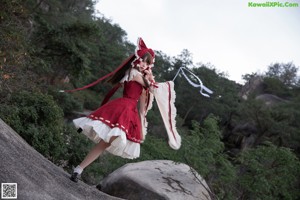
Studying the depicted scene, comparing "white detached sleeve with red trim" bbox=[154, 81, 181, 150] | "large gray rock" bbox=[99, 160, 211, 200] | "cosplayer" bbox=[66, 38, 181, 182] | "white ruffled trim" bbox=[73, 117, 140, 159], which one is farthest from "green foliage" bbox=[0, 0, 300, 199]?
"white ruffled trim" bbox=[73, 117, 140, 159]

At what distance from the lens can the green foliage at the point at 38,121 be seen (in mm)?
6414

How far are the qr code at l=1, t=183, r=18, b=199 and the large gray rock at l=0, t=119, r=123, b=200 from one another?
5 cm

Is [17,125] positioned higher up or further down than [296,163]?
higher up

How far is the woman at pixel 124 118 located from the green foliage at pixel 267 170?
4.14 m

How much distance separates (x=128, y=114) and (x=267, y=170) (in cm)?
487

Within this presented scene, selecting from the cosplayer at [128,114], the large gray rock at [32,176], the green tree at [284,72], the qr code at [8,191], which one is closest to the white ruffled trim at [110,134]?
the cosplayer at [128,114]

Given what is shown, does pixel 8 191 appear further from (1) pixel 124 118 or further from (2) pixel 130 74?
(2) pixel 130 74

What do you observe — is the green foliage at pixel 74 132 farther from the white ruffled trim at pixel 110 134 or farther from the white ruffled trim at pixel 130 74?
the white ruffled trim at pixel 110 134

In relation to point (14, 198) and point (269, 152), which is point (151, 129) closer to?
point (269, 152)

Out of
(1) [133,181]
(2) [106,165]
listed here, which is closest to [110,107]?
(1) [133,181]

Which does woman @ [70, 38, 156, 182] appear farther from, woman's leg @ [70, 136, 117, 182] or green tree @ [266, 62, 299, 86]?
green tree @ [266, 62, 299, 86]

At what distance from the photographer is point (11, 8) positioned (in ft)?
28.6

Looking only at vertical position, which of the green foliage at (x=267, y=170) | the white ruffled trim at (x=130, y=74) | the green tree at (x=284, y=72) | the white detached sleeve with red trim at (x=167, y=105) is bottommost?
the green foliage at (x=267, y=170)

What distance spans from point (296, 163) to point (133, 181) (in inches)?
182
